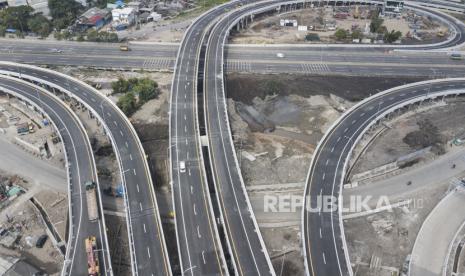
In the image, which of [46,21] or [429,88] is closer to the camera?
[429,88]

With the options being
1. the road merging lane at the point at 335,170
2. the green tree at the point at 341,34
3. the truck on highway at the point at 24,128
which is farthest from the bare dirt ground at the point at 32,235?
the green tree at the point at 341,34

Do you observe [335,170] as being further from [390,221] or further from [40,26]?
[40,26]

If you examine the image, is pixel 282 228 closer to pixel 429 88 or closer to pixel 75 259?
pixel 75 259

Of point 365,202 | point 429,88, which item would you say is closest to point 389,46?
point 429,88

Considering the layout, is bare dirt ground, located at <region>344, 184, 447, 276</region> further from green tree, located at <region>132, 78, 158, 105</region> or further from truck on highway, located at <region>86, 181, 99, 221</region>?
green tree, located at <region>132, 78, 158, 105</region>

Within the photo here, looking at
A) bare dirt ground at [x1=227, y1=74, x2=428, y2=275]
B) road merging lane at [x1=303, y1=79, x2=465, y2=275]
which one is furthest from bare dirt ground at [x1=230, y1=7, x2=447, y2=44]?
road merging lane at [x1=303, y1=79, x2=465, y2=275]

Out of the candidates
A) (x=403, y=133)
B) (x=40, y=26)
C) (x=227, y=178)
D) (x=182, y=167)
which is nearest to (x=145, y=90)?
(x=182, y=167)
